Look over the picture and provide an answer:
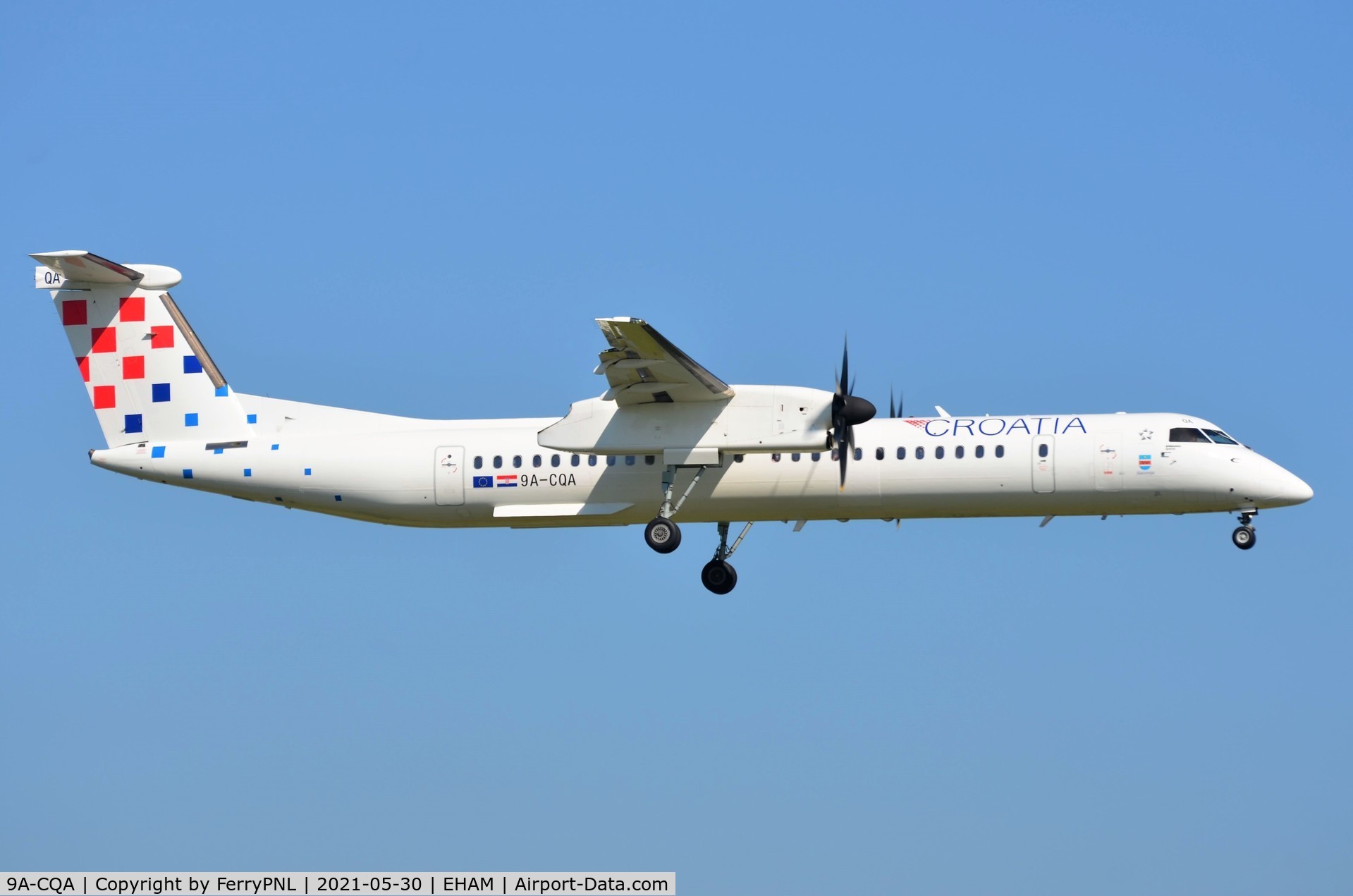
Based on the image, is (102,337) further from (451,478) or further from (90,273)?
(451,478)

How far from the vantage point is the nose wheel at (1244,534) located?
2681 cm

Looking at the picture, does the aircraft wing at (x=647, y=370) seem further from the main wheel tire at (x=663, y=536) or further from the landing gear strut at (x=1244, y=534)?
the landing gear strut at (x=1244, y=534)

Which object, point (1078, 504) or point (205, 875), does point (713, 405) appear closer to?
point (1078, 504)

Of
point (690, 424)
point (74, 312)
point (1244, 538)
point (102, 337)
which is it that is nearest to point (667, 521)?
point (690, 424)

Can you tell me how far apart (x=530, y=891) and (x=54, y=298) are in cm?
1351

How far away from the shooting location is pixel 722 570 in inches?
1144

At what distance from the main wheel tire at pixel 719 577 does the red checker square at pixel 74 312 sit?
1114cm

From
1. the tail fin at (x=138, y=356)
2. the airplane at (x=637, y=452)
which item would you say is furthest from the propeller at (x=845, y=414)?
the tail fin at (x=138, y=356)

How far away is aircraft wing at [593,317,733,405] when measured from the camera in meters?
25.6

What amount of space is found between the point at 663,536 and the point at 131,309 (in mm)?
10027

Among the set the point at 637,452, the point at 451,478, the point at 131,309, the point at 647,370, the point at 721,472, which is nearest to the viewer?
the point at 647,370

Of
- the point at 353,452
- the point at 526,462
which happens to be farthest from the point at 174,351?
the point at 526,462

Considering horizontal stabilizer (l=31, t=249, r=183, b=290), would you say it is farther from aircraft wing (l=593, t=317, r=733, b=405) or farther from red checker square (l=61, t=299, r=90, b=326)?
aircraft wing (l=593, t=317, r=733, b=405)

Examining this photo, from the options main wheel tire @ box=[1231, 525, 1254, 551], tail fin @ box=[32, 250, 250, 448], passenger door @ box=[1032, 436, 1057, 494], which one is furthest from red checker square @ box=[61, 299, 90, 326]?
main wheel tire @ box=[1231, 525, 1254, 551]
